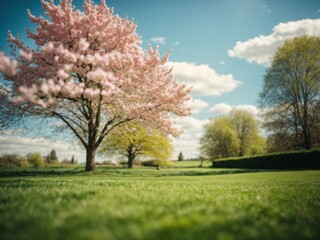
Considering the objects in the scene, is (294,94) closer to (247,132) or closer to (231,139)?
(231,139)

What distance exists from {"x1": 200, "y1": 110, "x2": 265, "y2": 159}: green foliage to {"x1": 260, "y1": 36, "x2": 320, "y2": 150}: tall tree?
27821 millimetres

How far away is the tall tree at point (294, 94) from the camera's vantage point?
32.3 metres

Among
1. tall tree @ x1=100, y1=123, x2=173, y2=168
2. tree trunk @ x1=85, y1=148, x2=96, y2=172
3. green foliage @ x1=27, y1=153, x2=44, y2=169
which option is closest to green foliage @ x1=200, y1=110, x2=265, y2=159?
tall tree @ x1=100, y1=123, x2=173, y2=168


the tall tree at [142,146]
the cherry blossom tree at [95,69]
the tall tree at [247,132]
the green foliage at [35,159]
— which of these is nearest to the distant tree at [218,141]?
the tall tree at [247,132]

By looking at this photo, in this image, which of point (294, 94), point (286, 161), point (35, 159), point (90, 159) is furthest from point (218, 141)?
point (90, 159)

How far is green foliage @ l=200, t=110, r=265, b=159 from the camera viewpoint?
6269 cm

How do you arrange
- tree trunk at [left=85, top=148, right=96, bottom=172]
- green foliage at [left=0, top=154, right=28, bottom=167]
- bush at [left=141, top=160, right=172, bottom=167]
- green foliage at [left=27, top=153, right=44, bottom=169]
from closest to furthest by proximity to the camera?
tree trunk at [left=85, top=148, right=96, bottom=172] < green foliage at [left=27, top=153, right=44, bottom=169] < green foliage at [left=0, top=154, right=28, bottom=167] < bush at [left=141, top=160, right=172, bottom=167]

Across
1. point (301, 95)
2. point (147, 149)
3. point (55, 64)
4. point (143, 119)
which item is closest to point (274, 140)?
point (301, 95)

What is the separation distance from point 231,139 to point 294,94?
29.4m

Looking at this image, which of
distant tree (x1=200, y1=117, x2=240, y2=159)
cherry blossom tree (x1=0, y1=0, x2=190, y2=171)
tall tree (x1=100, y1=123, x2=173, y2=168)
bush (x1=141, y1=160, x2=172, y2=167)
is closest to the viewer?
cherry blossom tree (x1=0, y1=0, x2=190, y2=171)

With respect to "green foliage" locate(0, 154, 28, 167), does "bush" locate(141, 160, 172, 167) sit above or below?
below

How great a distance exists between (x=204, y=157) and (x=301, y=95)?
37647 millimetres

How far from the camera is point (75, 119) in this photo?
72.7 feet

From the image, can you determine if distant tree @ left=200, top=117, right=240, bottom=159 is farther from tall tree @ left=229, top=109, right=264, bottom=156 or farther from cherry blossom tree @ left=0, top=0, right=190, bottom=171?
cherry blossom tree @ left=0, top=0, right=190, bottom=171
